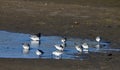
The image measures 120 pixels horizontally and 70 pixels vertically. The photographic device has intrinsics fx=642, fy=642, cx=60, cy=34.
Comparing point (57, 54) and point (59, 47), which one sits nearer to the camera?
point (57, 54)

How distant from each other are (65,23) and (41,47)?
6302mm

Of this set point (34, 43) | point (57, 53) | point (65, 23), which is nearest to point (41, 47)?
point (34, 43)

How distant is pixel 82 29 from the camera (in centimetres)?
2666

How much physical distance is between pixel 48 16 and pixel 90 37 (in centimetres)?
545

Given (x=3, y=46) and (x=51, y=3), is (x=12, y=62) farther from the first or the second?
(x=51, y=3)

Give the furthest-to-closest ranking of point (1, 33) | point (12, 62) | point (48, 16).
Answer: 1. point (48, 16)
2. point (1, 33)
3. point (12, 62)

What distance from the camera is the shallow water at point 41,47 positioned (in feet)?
65.8

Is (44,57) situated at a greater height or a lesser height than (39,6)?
lesser

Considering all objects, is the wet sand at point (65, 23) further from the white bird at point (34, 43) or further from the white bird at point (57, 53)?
the white bird at point (34, 43)

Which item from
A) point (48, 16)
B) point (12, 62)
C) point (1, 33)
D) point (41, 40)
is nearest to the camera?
point (12, 62)

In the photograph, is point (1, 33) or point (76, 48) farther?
point (1, 33)

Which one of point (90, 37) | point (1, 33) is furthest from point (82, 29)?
point (1, 33)

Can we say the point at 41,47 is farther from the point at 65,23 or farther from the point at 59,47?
the point at 65,23

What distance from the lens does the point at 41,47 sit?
21.9 meters
